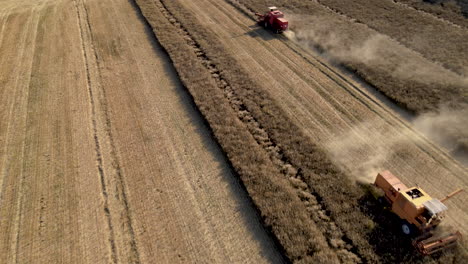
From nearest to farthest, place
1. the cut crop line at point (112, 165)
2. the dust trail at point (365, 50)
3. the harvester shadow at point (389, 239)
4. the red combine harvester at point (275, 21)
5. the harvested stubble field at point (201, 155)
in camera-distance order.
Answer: the harvester shadow at point (389, 239), the harvested stubble field at point (201, 155), the cut crop line at point (112, 165), the dust trail at point (365, 50), the red combine harvester at point (275, 21)

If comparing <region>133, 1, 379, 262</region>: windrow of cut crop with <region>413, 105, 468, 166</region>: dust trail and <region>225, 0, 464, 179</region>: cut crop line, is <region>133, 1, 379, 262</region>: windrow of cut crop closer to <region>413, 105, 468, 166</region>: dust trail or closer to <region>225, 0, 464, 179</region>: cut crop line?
<region>225, 0, 464, 179</region>: cut crop line

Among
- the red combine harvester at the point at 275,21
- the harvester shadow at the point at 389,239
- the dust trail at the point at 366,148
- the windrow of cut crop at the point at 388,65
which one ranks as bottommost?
the harvester shadow at the point at 389,239

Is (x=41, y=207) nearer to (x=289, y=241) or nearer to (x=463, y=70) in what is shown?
(x=289, y=241)

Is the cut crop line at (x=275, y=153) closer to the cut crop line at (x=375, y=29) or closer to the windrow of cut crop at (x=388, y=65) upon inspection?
the windrow of cut crop at (x=388, y=65)

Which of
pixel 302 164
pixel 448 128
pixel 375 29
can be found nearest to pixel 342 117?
pixel 302 164

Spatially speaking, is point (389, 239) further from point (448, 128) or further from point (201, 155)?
point (201, 155)

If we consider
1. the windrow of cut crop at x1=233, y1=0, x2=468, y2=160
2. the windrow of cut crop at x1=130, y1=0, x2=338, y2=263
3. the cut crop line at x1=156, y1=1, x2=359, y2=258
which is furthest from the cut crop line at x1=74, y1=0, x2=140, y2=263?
the windrow of cut crop at x1=233, y1=0, x2=468, y2=160

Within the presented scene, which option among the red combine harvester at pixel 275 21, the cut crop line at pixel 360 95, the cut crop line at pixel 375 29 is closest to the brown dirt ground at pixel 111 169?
the cut crop line at pixel 360 95
